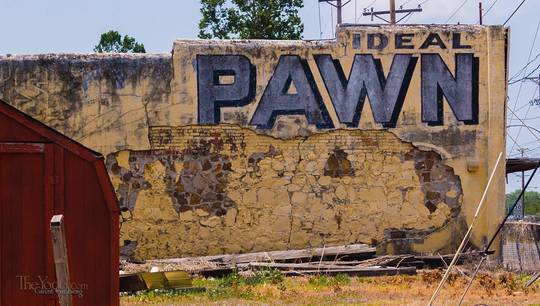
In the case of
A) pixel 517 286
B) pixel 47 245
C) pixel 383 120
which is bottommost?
pixel 517 286

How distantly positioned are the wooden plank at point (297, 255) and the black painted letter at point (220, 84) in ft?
9.91

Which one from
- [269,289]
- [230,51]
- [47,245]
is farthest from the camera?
[230,51]

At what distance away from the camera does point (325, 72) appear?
22.5 meters

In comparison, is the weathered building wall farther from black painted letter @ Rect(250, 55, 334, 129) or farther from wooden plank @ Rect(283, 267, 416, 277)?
wooden plank @ Rect(283, 267, 416, 277)

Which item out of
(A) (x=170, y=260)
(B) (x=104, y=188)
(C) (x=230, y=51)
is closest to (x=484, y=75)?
(C) (x=230, y=51)

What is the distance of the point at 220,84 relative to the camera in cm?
2236

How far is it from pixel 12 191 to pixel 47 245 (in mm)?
782

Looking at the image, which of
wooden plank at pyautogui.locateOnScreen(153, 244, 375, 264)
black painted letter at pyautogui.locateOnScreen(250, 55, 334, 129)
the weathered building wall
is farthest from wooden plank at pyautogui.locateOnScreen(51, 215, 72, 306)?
black painted letter at pyautogui.locateOnScreen(250, 55, 334, 129)

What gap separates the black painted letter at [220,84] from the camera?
2228cm

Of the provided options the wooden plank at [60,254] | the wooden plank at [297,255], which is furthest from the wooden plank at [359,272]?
the wooden plank at [60,254]

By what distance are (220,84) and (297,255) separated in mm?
4034

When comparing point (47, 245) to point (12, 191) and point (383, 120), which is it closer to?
point (12, 191)

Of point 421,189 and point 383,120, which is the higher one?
point 383,120

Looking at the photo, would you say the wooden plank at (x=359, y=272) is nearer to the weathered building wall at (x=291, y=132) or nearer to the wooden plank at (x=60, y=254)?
the weathered building wall at (x=291, y=132)
